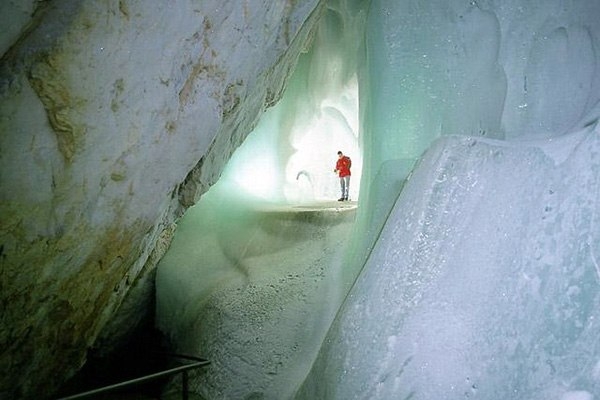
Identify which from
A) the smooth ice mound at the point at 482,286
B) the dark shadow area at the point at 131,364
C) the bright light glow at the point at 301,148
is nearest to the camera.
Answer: the smooth ice mound at the point at 482,286

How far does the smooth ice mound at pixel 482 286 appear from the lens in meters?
2.60

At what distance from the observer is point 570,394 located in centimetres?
237

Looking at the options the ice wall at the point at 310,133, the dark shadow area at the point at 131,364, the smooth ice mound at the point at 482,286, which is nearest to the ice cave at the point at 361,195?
the smooth ice mound at the point at 482,286

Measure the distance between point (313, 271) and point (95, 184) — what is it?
116 inches

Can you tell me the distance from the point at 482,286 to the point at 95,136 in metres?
2.66

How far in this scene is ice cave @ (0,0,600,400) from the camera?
111 inches

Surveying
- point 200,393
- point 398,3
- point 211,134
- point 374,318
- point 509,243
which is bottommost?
point 200,393

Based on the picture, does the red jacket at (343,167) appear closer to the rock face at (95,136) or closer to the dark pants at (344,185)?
the dark pants at (344,185)

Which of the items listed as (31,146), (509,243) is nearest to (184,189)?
(31,146)

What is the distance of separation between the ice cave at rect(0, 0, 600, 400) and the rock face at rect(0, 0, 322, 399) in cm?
1

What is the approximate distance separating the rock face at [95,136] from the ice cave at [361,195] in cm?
1

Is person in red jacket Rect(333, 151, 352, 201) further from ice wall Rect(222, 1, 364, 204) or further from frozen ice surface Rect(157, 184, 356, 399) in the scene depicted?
frozen ice surface Rect(157, 184, 356, 399)

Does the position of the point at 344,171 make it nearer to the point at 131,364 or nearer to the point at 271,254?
the point at 271,254

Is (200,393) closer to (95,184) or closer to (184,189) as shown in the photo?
(184,189)
